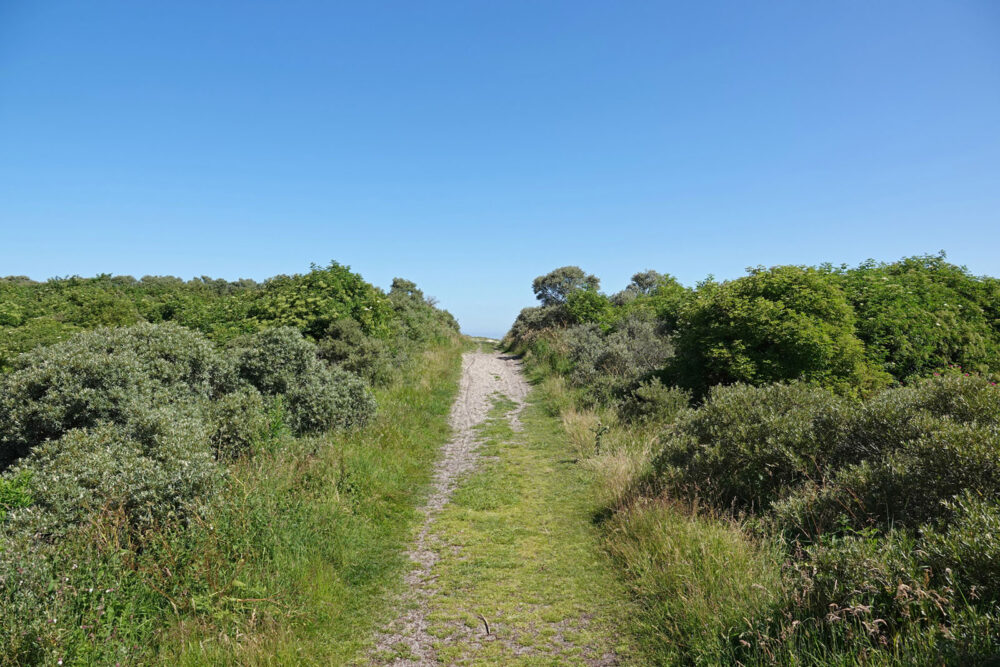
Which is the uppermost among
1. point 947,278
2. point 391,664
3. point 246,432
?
point 947,278

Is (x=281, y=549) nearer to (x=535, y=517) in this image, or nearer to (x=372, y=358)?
(x=535, y=517)

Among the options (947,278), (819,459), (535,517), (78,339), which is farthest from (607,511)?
(947,278)

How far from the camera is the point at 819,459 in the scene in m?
5.96

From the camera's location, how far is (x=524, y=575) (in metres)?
5.89

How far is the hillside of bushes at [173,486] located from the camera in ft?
12.9

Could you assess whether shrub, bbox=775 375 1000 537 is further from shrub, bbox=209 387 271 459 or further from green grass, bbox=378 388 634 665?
shrub, bbox=209 387 271 459

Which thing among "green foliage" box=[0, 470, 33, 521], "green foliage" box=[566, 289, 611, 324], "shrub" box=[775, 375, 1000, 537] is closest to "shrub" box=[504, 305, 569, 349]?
"green foliage" box=[566, 289, 611, 324]

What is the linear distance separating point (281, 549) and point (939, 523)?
6584mm

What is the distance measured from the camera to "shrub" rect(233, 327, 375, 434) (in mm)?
10070

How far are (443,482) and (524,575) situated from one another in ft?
12.7

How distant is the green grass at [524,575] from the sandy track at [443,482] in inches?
6.0

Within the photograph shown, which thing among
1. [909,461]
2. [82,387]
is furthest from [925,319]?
[82,387]

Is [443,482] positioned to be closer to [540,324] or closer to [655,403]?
[655,403]

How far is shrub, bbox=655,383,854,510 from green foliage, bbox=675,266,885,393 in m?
2.21
